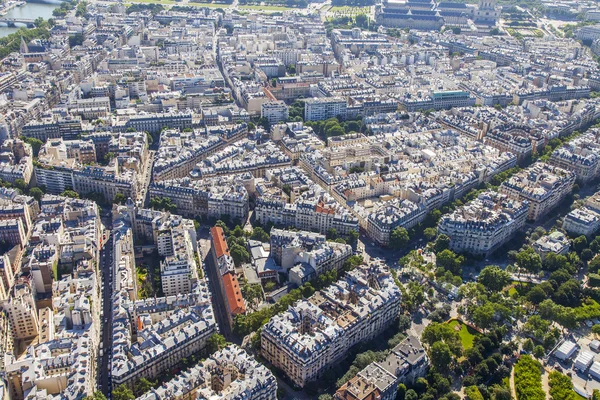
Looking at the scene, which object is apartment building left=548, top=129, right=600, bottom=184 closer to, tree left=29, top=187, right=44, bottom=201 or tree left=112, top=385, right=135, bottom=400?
tree left=112, top=385, right=135, bottom=400

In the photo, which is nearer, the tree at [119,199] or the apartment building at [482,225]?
the apartment building at [482,225]

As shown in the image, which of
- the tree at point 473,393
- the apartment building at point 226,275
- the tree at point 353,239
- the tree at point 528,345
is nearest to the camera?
the tree at point 473,393

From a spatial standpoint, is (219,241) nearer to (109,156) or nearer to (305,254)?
(305,254)

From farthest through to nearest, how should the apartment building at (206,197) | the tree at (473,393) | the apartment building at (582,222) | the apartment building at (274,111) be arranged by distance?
the apartment building at (274,111), the apartment building at (206,197), the apartment building at (582,222), the tree at (473,393)

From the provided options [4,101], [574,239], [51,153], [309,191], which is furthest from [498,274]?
[4,101]

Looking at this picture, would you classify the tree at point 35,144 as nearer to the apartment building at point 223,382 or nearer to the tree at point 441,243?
the apartment building at point 223,382

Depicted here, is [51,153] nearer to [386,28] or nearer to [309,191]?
[309,191]

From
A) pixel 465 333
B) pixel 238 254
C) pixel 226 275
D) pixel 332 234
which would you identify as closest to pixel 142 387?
pixel 226 275

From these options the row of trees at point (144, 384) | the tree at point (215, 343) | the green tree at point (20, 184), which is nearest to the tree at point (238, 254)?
the row of trees at point (144, 384)
